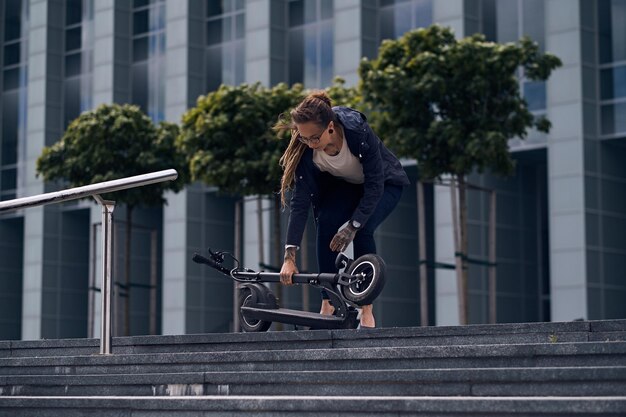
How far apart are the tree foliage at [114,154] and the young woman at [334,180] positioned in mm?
16128

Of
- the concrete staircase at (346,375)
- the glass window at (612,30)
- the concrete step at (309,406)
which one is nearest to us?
the concrete step at (309,406)

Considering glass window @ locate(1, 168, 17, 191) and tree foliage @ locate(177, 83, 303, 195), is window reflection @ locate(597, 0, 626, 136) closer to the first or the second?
tree foliage @ locate(177, 83, 303, 195)

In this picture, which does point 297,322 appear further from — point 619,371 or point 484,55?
point 484,55

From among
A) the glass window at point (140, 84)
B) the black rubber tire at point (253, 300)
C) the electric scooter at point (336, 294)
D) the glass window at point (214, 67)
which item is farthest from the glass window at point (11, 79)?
the electric scooter at point (336, 294)

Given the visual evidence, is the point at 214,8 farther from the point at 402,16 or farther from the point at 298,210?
the point at 298,210

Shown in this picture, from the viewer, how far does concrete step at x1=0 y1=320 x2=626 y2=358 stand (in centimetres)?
653

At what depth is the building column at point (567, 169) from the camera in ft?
91.0

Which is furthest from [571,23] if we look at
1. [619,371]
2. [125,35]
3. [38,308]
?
[619,371]

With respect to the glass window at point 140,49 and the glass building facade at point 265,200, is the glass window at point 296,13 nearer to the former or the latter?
the glass building facade at point 265,200

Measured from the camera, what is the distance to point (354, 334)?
287 inches

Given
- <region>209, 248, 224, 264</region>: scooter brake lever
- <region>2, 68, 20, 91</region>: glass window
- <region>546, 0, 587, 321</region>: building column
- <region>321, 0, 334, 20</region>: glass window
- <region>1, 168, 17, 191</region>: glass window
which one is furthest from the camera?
<region>2, 68, 20, 91</region>: glass window

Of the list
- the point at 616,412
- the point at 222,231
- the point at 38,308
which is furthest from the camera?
the point at 38,308

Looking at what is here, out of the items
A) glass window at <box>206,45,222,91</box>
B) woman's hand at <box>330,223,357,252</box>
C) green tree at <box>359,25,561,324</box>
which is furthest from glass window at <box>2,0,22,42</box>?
woman's hand at <box>330,223,357,252</box>

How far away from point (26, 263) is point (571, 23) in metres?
20.2
